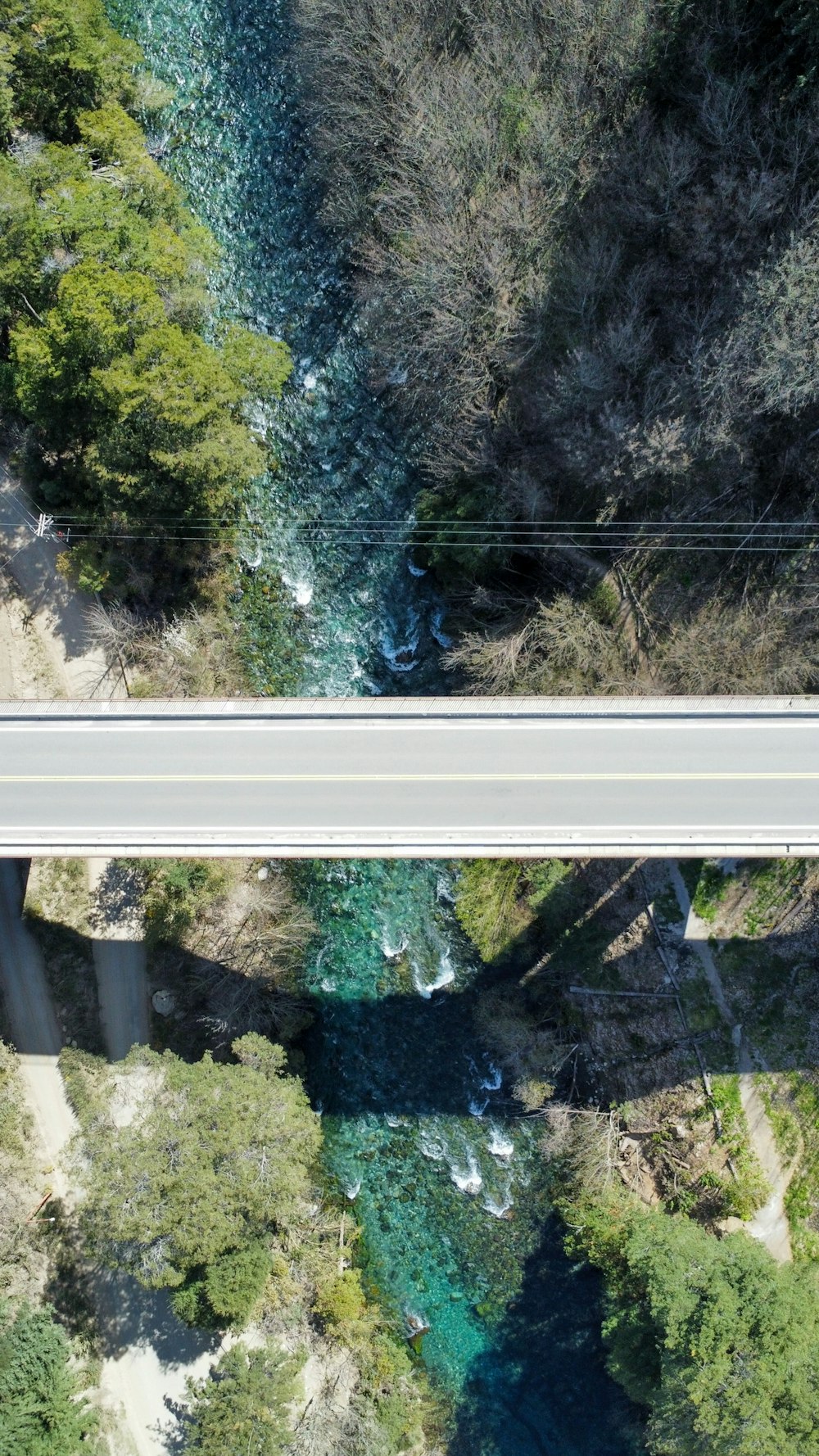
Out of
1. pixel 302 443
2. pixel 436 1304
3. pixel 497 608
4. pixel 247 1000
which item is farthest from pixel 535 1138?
pixel 302 443

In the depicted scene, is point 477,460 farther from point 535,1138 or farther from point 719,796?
point 535,1138

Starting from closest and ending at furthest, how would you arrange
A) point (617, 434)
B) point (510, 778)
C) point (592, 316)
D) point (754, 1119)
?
point (510, 778), point (617, 434), point (592, 316), point (754, 1119)

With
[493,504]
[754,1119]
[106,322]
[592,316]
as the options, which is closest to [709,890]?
[754,1119]

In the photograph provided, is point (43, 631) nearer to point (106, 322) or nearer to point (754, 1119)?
point (106, 322)

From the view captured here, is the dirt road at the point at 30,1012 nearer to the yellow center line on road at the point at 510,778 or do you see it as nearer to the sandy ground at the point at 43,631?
the sandy ground at the point at 43,631

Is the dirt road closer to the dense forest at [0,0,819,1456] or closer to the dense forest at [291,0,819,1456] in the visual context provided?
the dense forest at [0,0,819,1456]

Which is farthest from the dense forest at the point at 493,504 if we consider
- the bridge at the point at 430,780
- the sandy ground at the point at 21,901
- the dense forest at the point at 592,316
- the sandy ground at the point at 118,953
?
the bridge at the point at 430,780

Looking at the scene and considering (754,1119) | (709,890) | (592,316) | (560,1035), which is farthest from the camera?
(560,1035)
